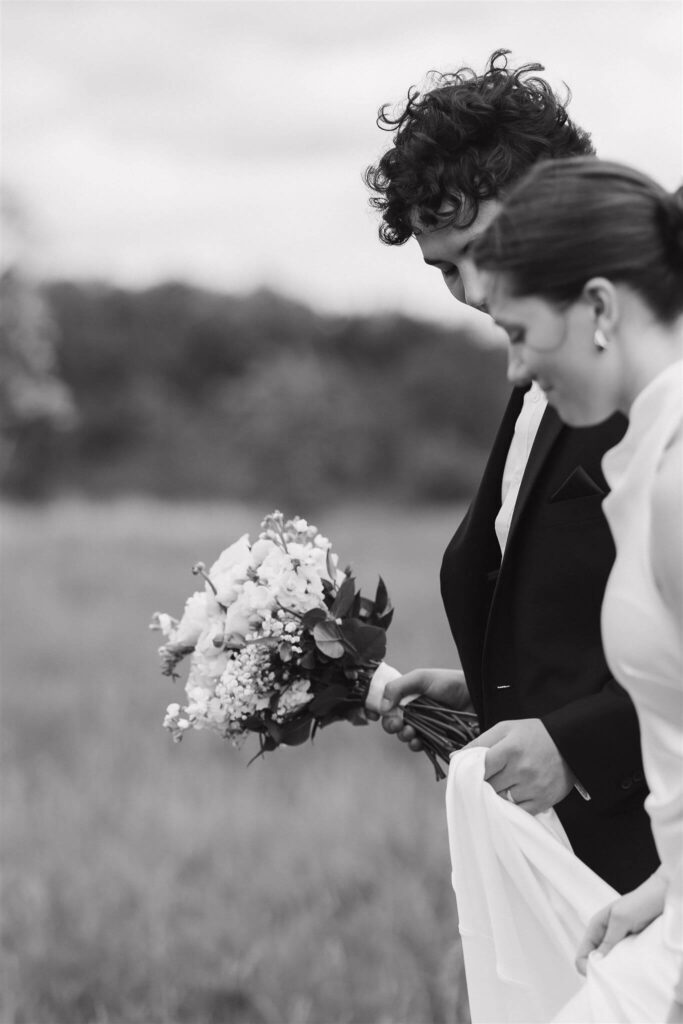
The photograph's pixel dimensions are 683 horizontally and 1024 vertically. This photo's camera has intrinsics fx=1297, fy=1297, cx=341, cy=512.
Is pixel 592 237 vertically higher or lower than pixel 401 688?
higher

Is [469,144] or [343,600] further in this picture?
[343,600]

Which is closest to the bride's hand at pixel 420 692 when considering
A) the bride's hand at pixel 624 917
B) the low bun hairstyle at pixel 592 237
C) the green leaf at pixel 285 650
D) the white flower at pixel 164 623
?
the green leaf at pixel 285 650

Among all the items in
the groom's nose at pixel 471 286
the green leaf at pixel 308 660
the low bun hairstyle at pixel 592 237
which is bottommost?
the green leaf at pixel 308 660

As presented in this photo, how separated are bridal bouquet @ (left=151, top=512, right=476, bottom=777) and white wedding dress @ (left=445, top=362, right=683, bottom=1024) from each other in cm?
56

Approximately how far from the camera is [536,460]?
2.17 m

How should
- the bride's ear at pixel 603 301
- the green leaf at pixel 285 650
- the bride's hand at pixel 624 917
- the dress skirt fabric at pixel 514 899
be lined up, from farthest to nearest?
1. the green leaf at pixel 285 650
2. the dress skirt fabric at pixel 514 899
3. the bride's hand at pixel 624 917
4. the bride's ear at pixel 603 301

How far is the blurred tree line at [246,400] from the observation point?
24.1 m

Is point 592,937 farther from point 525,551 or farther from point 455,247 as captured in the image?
point 455,247

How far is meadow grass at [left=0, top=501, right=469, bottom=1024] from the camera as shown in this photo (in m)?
5.32

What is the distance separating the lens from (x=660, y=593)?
4.96 feet

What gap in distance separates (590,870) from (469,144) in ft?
4.23

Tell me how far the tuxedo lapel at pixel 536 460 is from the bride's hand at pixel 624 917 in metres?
0.65

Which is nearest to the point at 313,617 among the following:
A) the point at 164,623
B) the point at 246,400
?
the point at 164,623

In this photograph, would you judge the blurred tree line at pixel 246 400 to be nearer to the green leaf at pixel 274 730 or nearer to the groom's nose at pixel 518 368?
the green leaf at pixel 274 730
